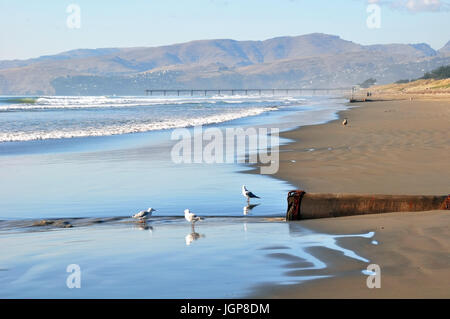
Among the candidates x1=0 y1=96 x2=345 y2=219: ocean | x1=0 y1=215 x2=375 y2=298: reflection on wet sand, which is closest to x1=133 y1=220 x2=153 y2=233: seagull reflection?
x1=0 y1=215 x2=375 y2=298: reflection on wet sand

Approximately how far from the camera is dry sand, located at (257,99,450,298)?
594 centimetres

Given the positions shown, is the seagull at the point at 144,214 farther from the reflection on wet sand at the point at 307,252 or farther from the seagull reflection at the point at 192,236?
the reflection on wet sand at the point at 307,252

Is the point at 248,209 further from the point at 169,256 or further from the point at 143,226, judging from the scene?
the point at 169,256

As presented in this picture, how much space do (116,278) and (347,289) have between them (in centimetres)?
236

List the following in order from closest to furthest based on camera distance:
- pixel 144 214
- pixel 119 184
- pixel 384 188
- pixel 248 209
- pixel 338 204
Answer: pixel 338 204
pixel 144 214
pixel 248 209
pixel 384 188
pixel 119 184

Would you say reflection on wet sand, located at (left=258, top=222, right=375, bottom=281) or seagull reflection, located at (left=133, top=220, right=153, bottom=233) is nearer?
reflection on wet sand, located at (left=258, top=222, right=375, bottom=281)

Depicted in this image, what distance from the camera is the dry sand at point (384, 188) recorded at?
19.5ft

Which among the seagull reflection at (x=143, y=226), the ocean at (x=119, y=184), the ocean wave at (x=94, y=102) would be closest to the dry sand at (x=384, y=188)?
the ocean at (x=119, y=184)

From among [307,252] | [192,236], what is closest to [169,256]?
[192,236]

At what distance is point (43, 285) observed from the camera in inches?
250

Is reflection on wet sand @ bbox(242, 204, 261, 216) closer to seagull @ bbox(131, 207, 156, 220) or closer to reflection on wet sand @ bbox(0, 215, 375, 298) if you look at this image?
reflection on wet sand @ bbox(0, 215, 375, 298)

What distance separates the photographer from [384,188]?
12.0 metres
